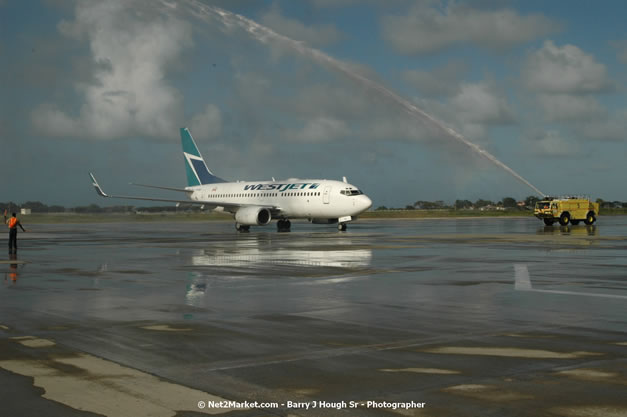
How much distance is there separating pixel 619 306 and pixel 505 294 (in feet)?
8.20

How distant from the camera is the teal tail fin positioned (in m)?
69.9

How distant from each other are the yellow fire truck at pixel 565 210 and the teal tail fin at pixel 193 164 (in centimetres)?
3255

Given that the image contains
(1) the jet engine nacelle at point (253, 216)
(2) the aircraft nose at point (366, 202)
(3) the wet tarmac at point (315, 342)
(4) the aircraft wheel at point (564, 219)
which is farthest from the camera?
(4) the aircraft wheel at point (564, 219)

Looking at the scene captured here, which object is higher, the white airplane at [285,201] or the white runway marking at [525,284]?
the white airplane at [285,201]

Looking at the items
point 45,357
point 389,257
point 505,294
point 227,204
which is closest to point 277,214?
point 227,204

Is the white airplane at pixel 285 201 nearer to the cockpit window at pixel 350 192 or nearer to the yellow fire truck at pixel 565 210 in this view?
the cockpit window at pixel 350 192

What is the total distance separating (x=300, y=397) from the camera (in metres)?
6.57

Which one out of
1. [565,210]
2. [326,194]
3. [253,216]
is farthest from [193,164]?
[565,210]

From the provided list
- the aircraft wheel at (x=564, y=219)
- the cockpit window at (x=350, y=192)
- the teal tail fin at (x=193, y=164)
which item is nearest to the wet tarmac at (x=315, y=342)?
the cockpit window at (x=350, y=192)

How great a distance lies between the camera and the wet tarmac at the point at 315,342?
254 inches

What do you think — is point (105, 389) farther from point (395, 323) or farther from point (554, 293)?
point (554, 293)

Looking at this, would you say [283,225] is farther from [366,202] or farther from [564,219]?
[564,219]

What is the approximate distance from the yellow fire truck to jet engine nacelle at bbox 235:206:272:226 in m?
25.5

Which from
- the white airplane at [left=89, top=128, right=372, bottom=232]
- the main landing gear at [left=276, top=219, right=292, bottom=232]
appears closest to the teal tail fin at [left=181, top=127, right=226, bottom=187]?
the white airplane at [left=89, top=128, right=372, bottom=232]
